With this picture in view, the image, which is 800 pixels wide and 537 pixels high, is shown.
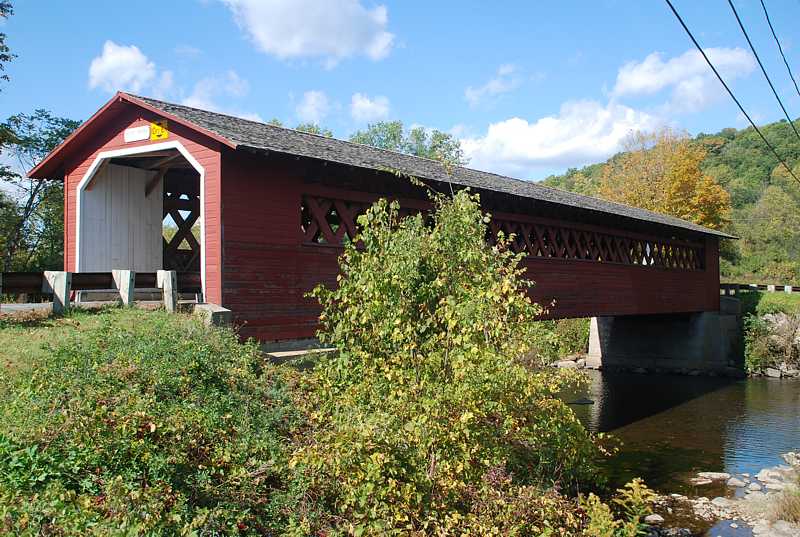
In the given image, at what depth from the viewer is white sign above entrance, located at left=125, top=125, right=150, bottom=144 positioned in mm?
10094

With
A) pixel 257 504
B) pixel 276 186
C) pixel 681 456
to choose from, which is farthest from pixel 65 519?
pixel 681 456

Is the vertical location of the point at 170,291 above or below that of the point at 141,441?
above

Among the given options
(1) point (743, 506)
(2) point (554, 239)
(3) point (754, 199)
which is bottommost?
(1) point (743, 506)

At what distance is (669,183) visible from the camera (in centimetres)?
3131

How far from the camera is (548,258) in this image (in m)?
14.3

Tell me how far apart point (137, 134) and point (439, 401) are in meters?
7.43

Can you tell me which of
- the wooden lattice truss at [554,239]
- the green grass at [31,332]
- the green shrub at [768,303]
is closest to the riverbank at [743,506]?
the wooden lattice truss at [554,239]

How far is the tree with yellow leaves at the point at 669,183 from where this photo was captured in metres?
30.9

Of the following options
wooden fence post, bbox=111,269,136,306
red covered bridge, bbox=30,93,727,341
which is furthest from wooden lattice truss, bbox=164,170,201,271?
wooden fence post, bbox=111,269,136,306

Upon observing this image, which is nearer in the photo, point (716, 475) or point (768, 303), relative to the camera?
point (716, 475)

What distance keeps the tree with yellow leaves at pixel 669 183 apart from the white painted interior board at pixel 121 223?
2577cm

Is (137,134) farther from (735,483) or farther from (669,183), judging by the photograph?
(669,183)

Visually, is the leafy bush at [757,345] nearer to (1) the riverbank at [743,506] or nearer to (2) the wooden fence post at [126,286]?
(1) the riverbank at [743,506]

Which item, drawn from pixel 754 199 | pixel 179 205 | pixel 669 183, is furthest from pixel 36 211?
pixel 754 199
